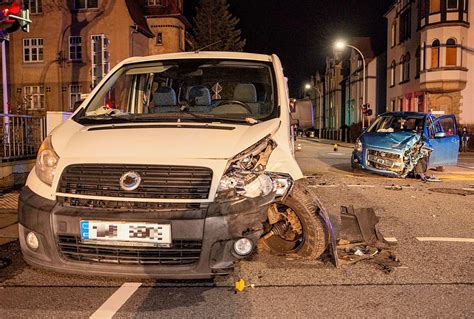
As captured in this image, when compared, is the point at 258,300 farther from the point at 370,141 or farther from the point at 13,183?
the point at 370,141

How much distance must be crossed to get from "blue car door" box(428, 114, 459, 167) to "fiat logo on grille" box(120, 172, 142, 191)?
36.9ft

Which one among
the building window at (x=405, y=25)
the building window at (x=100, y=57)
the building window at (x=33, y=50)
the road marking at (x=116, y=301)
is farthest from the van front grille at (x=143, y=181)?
the building window at (x=405, y=25)

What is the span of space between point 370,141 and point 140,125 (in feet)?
32.6

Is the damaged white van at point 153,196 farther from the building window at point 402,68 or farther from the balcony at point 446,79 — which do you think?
the building window at point 402,68

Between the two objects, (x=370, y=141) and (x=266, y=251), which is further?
(x=370, y=141)

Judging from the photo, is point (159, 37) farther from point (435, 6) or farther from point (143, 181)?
point (143, 181)

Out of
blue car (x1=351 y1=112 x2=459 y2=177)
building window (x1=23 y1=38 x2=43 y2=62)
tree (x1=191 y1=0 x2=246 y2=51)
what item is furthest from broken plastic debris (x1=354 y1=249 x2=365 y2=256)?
tree (x1=191 y1=0 x2=246 y2=51)

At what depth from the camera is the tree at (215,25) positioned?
5822cm

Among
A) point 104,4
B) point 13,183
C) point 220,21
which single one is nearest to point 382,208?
point 13,183

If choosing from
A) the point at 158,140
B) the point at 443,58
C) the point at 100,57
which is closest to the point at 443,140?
the point at 100,57

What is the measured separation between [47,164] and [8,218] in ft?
13.5

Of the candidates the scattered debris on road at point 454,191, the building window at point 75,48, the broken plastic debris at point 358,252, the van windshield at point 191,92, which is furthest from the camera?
the building window at point 75,48

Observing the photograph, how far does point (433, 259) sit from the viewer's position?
5.49 metres

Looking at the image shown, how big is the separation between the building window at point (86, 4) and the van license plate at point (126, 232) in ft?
112
